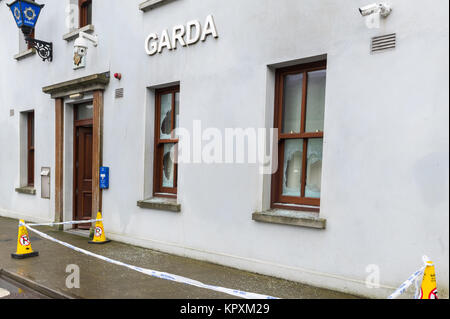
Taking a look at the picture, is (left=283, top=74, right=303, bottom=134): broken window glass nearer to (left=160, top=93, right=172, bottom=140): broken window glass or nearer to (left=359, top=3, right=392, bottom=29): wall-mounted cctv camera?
(left=359, top=3, right=392, bottom=29): wall-mounted cctv camera

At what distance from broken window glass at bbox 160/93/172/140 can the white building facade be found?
0.04 metres

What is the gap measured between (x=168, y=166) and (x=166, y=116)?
0.99 meters

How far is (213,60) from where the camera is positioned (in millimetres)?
6141

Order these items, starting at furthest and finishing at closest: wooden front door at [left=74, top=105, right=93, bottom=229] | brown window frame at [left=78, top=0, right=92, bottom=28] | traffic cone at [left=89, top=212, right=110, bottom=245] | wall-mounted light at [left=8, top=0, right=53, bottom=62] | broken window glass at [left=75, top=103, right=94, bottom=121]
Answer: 1. wooden front door at [left=74, top=105, right=93, bottom=229]
2. brown window frame at [left=78, top=0, right=92, bottom=28]
3. broken window glass at [left=75, top=103, right=94, bottom=121]
4. wall-mounted light at [left=8, top=0, right=53, bottom=62]
5. traffic cone at [left=89, top=212, right=110, bottom=245]

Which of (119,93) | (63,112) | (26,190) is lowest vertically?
(26,190)

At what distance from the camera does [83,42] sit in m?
8.15

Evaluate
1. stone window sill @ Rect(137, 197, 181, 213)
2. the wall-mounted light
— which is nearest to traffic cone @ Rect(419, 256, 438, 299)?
stone window sill @ Rect(137, 197, 181, 213)

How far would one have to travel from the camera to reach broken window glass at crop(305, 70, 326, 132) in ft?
17.1

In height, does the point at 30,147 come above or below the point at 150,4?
below

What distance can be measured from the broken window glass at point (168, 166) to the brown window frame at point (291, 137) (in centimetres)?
236

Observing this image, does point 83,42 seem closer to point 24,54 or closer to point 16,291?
point 24,54

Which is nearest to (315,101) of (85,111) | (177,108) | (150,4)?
(177,108)

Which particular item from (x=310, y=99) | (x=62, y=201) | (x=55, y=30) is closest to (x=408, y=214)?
(x=310, y=99)

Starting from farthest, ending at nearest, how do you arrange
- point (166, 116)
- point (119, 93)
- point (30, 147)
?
point (30, 147) → point (119, 93) → point (166, 116)
